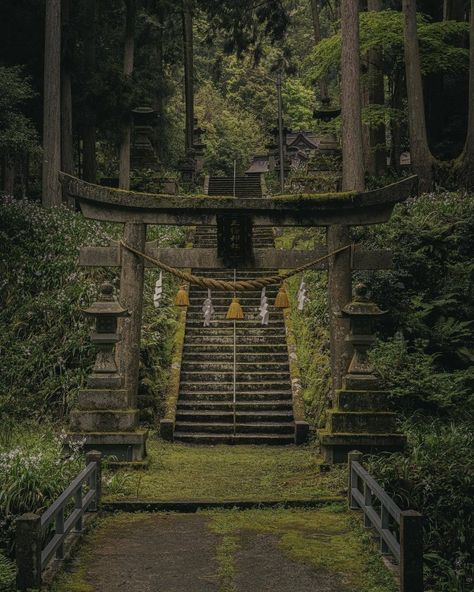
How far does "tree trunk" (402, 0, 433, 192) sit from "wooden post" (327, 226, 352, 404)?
396 inches

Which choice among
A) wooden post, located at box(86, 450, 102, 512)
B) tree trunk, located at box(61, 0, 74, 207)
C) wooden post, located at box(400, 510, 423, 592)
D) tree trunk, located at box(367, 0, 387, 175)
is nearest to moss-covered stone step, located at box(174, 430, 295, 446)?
wooden post, located at box(86, 450, 102, 512)

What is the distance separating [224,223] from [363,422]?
132 inches

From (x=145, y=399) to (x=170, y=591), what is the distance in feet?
27.2

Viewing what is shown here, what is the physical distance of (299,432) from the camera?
44.2 feet

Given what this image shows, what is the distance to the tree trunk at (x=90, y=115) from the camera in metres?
24.8

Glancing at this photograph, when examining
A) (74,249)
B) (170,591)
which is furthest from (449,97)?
(170,591)

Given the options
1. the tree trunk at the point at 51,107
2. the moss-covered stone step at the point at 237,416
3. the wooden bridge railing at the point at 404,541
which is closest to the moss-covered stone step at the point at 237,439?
the moss-covered stone step at the point at 237,416

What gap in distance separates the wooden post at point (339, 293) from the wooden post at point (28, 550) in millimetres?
6250

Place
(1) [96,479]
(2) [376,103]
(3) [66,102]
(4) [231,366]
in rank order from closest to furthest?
(1) [96,479]
(4) [231,366]
(3) [66,102]
(2) [376,103]

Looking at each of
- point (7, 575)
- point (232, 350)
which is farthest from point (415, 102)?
point (7, 575)

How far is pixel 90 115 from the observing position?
25.2 meters

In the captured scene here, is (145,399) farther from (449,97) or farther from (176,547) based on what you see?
(449,97)

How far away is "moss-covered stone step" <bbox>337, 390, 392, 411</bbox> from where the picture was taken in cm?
1096

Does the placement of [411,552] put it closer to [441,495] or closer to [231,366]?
[441,495]
